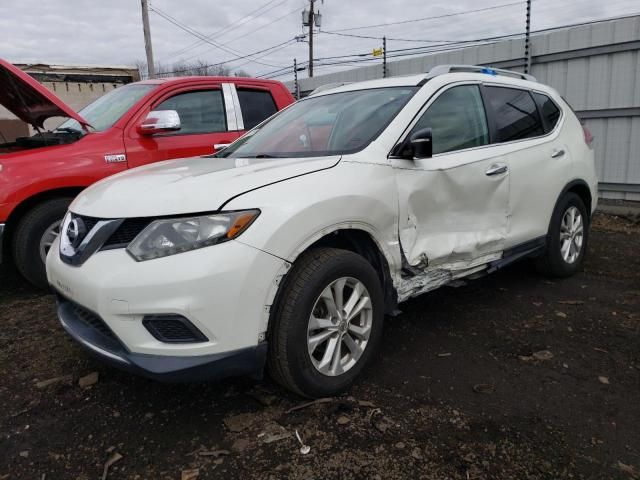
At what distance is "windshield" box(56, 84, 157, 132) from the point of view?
15.5 feet

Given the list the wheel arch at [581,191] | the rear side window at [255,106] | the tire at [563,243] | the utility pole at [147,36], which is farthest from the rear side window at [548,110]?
the utility pole at [147,36]

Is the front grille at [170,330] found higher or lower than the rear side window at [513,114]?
lower

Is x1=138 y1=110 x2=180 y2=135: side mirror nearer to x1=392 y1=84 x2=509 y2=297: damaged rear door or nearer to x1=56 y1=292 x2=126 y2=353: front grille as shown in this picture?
x1=56 y1=292 x2=126 y2=353: front grille

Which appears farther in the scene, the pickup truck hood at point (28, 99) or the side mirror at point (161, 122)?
the side mirror at point (161, 122)

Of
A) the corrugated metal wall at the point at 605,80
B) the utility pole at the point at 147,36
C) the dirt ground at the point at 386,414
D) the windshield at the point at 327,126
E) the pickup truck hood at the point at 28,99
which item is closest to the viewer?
the dirt ground at the point at 386,414

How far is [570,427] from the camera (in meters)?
2.39

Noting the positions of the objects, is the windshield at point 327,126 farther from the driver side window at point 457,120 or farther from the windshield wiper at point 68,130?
the windshield wiper at point 68,130

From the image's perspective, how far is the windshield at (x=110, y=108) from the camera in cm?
472

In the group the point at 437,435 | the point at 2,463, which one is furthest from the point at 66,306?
the point at 437,435

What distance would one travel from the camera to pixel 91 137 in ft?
14.6

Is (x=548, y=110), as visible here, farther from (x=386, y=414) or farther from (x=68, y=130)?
(x=68, y=130)

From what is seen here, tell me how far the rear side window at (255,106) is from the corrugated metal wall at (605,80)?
4.82 meters

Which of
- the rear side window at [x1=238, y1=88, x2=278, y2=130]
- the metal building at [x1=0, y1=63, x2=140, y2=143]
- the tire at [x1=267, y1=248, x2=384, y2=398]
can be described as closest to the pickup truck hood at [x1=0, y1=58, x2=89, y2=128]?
the rear side window at [x1=238, y1=88, x2=278, y2=130]

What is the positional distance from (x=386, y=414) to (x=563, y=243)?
9.05 ft
